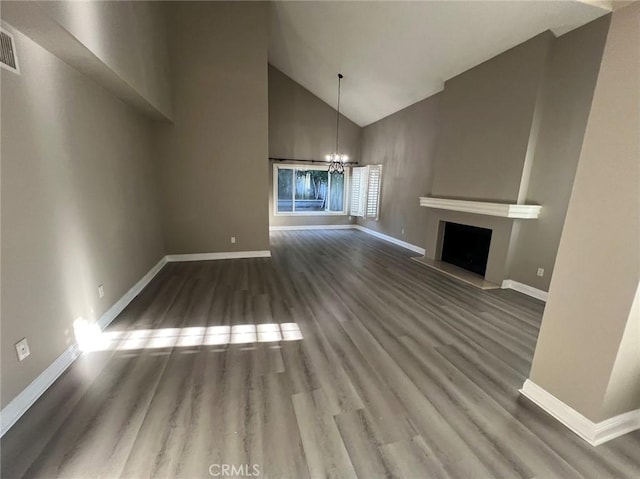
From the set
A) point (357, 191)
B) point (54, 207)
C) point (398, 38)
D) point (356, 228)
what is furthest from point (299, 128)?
point (54, 207)

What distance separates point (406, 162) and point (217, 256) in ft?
15.3

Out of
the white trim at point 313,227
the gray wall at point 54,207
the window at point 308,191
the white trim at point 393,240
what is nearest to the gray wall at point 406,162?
the white trim at point 393,240

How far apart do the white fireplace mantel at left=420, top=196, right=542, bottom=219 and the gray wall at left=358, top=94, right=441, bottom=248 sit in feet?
3.52

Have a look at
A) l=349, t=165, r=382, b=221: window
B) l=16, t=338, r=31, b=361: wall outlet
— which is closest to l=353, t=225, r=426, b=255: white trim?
l=349, t=165, r=382, b=221: window

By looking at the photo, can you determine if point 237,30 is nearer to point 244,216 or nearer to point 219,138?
point 219,138

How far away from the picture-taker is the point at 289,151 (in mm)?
7977

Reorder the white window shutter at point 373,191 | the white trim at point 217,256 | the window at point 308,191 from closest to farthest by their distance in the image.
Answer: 1. the white trim at point 217,256
2. the white window shutter at point 373,191
3. the window at point 308,191

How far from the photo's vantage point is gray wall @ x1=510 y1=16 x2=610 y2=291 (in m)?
3.10

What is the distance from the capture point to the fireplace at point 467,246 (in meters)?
4.46

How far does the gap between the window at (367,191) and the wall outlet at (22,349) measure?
22.8 ft

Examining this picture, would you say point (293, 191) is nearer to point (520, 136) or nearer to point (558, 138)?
point (520, 136)

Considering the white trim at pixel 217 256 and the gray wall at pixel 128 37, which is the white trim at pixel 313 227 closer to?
the white trim at pixel 217 256

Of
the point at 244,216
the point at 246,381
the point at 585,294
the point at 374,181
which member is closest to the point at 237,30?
the point at 244,216

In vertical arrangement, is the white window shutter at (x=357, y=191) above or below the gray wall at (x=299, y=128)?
below
